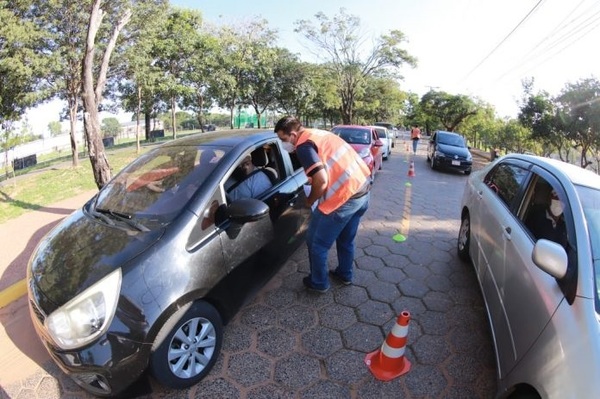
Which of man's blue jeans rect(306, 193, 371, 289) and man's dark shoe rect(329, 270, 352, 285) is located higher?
man's blue jeans rect(306, 193, 371, 289)

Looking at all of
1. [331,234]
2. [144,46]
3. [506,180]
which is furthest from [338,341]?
[144,46]

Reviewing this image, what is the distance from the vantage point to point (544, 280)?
1.78m

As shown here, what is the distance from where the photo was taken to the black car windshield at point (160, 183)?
2.48m

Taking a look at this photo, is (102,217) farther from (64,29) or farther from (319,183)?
(64,29)

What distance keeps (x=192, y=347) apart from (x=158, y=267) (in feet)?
2.01

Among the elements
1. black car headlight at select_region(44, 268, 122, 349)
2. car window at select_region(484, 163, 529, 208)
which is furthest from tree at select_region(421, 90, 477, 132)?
black car headlight at select_region(44, 268, 122, 349)

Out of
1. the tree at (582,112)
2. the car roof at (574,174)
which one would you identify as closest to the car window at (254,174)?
the car roof at (574,174)

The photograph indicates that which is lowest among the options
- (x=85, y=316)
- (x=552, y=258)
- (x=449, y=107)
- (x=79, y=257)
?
(x=85, y=316)

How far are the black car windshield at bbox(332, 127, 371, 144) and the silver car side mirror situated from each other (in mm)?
8526

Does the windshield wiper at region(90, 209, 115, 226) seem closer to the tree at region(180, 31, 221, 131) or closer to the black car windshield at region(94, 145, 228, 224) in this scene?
the black car windshield at region(94, 145, 228, 224)

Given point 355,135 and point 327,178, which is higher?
point 355,135

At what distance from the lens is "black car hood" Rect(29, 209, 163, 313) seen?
200cm

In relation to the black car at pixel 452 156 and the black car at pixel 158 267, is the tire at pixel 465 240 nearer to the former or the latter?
the black car at pixel 158 267

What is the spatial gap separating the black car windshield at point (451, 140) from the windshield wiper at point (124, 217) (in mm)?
12678
